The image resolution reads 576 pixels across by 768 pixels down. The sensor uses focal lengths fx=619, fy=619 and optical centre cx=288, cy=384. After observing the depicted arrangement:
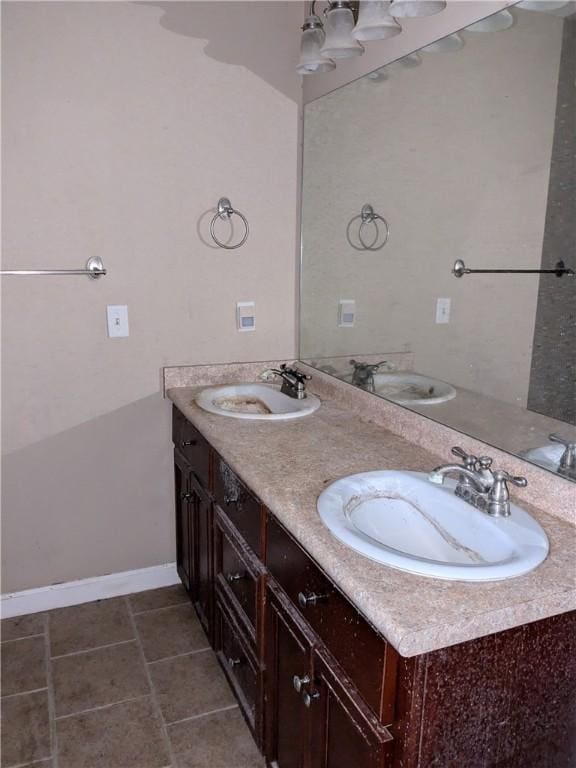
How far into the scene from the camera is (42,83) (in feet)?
6.67

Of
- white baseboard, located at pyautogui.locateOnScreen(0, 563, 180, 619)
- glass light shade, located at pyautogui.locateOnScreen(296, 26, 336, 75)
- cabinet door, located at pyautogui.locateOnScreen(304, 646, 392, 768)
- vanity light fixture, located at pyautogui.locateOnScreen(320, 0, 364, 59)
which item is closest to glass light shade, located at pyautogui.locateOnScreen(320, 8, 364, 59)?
vanity light fixture, located at pyautogui.locateOnScreen(320, 0, 364, 59)

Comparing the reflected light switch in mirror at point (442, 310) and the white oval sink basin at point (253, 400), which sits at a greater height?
the reflected light switch in mirror at point (442, 310)

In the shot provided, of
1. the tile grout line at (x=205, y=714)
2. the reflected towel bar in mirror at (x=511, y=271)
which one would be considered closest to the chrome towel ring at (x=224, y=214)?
the reflected towel bar in mirror at (x=511, y=271)

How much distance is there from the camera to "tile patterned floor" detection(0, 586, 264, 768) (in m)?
1.74

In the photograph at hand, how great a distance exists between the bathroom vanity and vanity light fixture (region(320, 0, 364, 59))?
119 centimetres

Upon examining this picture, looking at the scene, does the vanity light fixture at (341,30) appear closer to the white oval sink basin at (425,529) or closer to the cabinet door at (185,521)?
the white oval sink basin at (425,529)

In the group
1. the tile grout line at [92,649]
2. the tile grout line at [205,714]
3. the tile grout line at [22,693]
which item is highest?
the tile grout line at [92,649]

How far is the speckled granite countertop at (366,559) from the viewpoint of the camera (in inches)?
36.5

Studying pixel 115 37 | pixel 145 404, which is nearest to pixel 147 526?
pixel 145 404

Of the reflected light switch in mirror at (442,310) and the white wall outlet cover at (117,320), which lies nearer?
the reflected light switch in mirror at (442,310)

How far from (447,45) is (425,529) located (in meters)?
1.24

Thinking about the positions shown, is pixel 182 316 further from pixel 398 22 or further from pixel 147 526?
pixel 398 22

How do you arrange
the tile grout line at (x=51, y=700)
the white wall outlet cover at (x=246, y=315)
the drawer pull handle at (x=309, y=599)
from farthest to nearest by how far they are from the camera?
the white wall outlet cover at (x=246, y=315) → the tile grout line at (x=51, y=700) → the drawer pull handle at (x=309, y=599)

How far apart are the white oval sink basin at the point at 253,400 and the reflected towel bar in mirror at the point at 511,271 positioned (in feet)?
2.26
